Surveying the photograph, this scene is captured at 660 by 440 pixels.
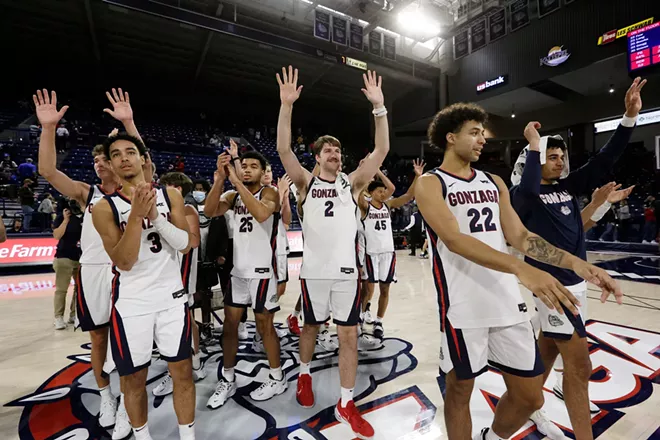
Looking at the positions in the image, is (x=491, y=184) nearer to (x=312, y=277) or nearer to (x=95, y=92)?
(x=312, y=277)

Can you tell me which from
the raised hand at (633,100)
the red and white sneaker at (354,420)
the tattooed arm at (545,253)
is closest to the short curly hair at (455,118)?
the tattooed arm at (545,253)

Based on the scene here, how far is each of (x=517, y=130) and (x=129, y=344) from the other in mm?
24080

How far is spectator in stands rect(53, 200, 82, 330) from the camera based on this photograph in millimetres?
4863

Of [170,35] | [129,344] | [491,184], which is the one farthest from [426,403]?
[170,35]

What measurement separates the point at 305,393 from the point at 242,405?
531 millimetres

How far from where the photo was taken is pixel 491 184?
2068 millimetres

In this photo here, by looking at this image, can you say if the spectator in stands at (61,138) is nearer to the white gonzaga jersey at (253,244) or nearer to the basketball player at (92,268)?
the basketball player at (92,268)

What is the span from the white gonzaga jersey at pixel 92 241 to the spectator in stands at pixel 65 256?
2327mm

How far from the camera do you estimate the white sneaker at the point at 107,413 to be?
264 cm

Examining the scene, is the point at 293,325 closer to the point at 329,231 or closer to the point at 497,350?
the point at 329,231

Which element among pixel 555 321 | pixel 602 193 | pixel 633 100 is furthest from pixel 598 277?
pixel 633 100

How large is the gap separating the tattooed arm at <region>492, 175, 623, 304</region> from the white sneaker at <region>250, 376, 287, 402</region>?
2.25 meters

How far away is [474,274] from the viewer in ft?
6.26

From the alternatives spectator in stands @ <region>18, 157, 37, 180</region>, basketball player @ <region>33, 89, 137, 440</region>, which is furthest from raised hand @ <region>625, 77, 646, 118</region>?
spectator in stands @ <region>18, 157, 37, 180</region>
